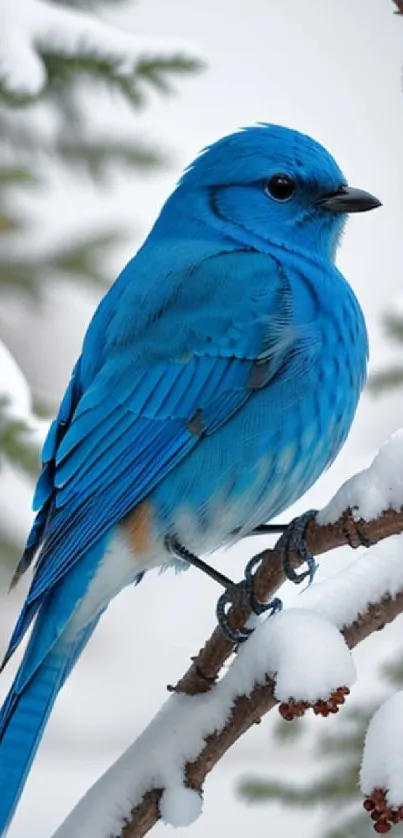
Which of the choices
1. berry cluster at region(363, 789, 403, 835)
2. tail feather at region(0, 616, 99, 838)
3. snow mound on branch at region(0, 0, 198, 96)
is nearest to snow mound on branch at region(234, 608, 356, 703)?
berry cluster at region(363, 789, 403, 835)

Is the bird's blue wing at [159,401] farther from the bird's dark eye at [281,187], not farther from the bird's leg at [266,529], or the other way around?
the bird's leg at [266,529]

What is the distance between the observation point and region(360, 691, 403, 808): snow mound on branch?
4.35 ft

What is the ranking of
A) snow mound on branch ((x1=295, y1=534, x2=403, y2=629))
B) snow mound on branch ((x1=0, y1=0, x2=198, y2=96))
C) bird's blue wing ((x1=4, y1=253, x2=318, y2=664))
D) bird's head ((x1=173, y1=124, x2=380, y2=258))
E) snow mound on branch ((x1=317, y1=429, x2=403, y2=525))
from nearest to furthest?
1. snow mound on branch ((x1=317, y1=429, x2=403, y2=525))
2. snow mound on branch ((x1=295, y1=534, x2=403, y2=629))
3. bird's blue wing ((x1=4, y1=253, x2=318, y2=664))
4. bird's head ((x1=173, y1=124, x2=380, y2=258))
5. snow mound on branch ((x1=0, y1=0, x2=198, y2=96))

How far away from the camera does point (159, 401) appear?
6.77 feet

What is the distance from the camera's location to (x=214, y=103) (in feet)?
19.1

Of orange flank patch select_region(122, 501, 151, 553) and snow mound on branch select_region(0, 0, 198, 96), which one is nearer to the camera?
orange flank patch select_region(122, 501, 151, 553)

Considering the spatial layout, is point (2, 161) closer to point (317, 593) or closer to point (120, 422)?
point (120, 422)

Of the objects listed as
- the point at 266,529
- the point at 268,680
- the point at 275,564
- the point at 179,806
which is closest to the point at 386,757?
the point at 268,680

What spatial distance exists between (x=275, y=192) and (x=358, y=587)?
86 cm

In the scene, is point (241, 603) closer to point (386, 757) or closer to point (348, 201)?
point (386, 757)

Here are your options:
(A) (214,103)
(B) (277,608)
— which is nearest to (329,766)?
(B) (277,608)

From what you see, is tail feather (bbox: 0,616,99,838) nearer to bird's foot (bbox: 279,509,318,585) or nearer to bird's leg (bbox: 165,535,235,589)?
bird's leg (bbox: 165,535,235,589)

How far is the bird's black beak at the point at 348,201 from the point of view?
87.4 inches

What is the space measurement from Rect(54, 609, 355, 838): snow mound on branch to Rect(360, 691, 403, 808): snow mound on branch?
0.29 feet
